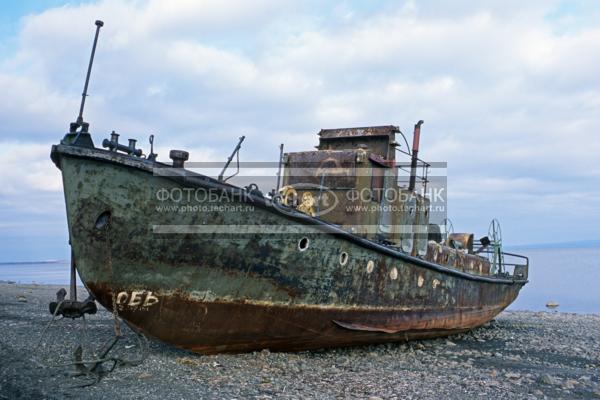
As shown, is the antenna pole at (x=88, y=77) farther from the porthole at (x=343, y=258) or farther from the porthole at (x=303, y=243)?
the porthole at (x=343, y=258)

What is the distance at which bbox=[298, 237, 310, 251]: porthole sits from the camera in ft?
23.2

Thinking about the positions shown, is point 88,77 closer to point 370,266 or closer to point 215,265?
point 215,265

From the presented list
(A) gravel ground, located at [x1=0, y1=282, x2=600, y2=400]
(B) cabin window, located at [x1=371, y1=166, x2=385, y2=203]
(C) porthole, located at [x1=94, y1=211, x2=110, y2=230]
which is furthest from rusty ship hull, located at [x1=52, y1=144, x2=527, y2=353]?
(B) cabin window, located at [x1=371, y1=166, x2=385, y2=203]

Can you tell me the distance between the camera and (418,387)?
6656mm

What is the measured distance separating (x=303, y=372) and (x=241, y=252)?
184 centimetres

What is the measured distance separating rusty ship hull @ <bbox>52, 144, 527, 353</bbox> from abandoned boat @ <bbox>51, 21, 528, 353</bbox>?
0.05ft

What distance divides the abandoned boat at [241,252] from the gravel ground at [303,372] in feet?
1.33

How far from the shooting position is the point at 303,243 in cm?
715

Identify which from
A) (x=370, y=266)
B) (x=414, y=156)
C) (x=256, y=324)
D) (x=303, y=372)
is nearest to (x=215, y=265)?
(x=256, y=324)

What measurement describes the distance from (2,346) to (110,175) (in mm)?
3861

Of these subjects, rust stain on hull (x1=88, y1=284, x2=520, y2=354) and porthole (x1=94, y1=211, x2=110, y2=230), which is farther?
rust stain on hull (x1=88, y1=284, x2=520, y2=354)

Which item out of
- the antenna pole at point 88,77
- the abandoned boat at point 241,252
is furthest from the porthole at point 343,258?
the antenna pole at point 88,77

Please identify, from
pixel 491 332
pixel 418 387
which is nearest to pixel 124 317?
pixel 418 387

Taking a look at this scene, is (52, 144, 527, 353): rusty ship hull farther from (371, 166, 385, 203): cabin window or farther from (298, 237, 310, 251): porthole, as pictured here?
(371, 166, 385, 203): cabin window
